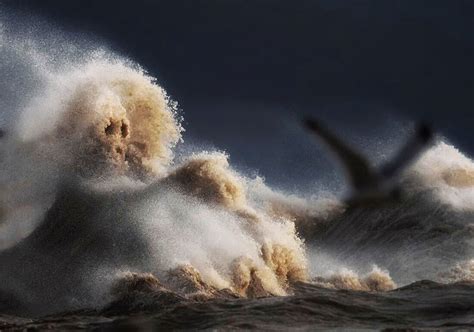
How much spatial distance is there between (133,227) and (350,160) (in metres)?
7.72

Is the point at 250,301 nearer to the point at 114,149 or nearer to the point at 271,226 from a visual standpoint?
the point at 271,226

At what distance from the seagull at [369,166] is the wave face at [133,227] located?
187 inches

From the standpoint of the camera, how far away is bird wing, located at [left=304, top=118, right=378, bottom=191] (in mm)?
4555

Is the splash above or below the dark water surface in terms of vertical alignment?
above

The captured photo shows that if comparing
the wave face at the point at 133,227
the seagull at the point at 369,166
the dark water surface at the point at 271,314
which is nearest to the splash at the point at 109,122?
the wave face at the point at 133,227

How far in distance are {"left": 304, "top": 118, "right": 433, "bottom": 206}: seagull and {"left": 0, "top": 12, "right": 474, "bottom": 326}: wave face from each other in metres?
4.76

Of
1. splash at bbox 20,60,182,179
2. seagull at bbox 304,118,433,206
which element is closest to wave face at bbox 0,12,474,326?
splash at bbox 20,60,182,179

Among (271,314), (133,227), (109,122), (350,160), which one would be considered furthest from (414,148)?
(109,122)

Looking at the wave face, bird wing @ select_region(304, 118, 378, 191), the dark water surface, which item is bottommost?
the dark water surface

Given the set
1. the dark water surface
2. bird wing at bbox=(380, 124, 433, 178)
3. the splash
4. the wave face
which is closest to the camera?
bird wing at bbox=(380, 124, 433, 178)

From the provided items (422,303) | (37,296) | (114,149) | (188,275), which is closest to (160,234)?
(188,275)

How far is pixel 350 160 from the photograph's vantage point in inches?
198

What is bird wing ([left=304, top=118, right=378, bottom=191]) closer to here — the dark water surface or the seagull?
the seagull

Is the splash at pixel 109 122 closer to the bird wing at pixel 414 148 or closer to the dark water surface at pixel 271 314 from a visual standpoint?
the dark water surface at pixel 271 314
